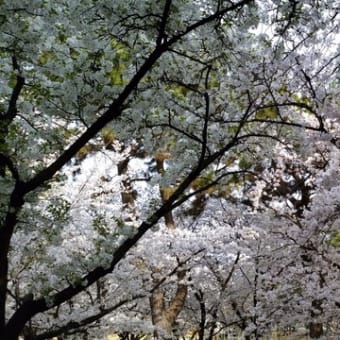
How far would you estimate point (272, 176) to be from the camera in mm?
10086

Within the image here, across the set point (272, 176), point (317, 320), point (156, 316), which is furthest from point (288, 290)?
point (156, 316)

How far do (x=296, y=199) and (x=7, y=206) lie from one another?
8.88 m

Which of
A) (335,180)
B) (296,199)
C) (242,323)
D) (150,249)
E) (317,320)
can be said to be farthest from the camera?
(296,199)

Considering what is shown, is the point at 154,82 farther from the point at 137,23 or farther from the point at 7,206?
the point at 7,206

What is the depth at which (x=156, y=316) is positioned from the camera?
10430 mm

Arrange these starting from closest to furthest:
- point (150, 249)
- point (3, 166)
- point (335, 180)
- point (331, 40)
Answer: point (331, 40)
point (3, 166)
point (335, 180)
point (150, 249)

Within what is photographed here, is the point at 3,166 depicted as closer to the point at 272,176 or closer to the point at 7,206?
the point at 7,206

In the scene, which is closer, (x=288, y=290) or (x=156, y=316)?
(x=288, y=290)

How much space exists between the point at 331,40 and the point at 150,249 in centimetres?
591

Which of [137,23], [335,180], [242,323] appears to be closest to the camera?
[137,23]

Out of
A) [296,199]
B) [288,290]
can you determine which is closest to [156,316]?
[288,290]

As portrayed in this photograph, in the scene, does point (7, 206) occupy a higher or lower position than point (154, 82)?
lower

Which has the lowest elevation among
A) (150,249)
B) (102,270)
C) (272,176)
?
(102,270)

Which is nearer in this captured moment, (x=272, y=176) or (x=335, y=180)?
(x=335, y=180)
